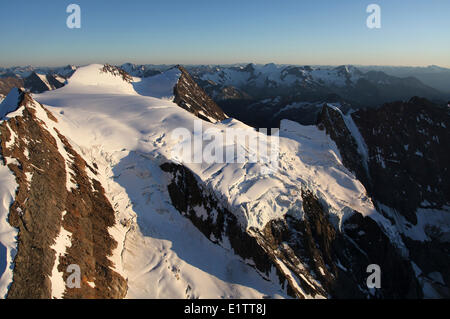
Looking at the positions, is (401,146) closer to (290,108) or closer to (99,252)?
(99,252)

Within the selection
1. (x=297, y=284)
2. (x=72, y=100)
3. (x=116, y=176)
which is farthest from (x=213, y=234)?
(x=72, y=100)

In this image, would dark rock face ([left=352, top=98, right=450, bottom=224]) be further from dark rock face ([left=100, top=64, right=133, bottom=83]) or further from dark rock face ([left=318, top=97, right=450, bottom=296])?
dark rock face ([left=100, top=64, right=133, bottom=83])

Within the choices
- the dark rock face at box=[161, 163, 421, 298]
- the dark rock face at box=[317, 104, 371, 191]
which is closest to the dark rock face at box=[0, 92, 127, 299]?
the dark rock face at box=[161, 163, 421, 298]

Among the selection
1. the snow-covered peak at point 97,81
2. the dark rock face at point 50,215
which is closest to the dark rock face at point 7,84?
the snow-covered peak at point 97,81

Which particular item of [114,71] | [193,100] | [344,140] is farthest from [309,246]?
[114,71]

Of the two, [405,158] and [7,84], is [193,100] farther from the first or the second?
[7,84]

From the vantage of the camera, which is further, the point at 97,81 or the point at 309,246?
the point at 97,81

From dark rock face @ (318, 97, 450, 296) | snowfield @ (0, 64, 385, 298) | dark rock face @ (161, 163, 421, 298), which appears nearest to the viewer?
snowfield @ (0, 64, 385, 298)

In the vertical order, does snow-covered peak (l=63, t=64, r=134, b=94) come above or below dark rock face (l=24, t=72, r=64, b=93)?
below
